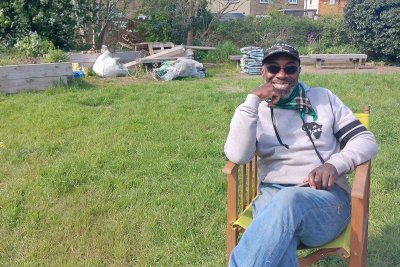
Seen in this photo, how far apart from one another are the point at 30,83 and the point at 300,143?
641 centimetres

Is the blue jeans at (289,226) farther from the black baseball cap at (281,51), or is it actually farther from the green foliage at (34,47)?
the green foliage at (34,47)

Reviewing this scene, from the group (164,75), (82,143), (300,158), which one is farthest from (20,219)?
(164,75)

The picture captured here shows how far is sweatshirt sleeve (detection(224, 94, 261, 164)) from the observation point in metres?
2.36

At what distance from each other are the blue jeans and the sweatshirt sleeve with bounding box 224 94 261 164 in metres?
0.35

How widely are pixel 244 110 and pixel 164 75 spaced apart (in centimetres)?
777

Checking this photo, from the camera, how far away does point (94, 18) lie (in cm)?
1295

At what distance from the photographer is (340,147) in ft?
8.44

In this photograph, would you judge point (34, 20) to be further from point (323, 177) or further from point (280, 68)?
point (323, 177)

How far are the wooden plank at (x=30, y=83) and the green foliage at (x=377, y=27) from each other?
995 centimetres

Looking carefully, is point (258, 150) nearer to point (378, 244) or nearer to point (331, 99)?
point (331, 99)

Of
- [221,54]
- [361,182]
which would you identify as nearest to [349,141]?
[361,182]

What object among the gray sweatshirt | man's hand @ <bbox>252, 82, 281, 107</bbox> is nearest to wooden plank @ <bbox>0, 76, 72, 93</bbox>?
the gray sweatshirt

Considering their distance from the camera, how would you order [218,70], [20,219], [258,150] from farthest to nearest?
[218,70], [20,219], [258,150]

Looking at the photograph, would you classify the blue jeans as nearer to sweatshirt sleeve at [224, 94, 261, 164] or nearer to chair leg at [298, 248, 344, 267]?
chair leg at [298, 248, 344, 267]
